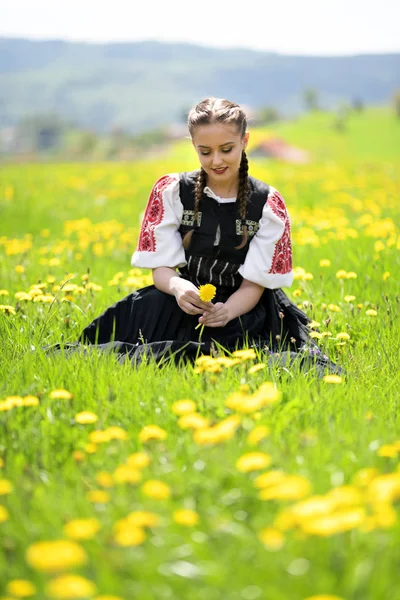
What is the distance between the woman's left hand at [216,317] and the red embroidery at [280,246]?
1.10 ft

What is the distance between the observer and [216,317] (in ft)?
10.3

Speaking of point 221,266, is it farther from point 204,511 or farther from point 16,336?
point 204,511

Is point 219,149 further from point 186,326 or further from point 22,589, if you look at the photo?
point 22,589

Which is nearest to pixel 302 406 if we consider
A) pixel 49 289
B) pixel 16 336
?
pixel 16 336

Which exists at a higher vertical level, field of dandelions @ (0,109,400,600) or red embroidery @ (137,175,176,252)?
red embroidery @ (137,175,176,252)

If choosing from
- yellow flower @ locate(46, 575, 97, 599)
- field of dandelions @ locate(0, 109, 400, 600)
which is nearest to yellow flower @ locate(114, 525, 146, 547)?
field of dandelions @ locate(0, 109, 400, 600)

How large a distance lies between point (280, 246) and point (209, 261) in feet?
1.12

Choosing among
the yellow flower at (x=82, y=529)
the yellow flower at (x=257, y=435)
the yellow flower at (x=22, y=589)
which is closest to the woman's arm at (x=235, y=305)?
the yellow flower at (x=257, y=435)

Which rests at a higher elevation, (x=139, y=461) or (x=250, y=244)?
(x=250, y=244)

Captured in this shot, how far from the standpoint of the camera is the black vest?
3324mm

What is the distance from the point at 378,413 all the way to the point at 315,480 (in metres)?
0.80

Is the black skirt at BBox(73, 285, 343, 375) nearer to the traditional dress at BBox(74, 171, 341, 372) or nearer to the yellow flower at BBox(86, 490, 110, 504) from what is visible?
the traditional dress at BBox(74, 171, 341, 372)

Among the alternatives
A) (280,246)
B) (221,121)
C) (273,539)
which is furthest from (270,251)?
(273,539)

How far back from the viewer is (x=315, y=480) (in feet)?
5.48
